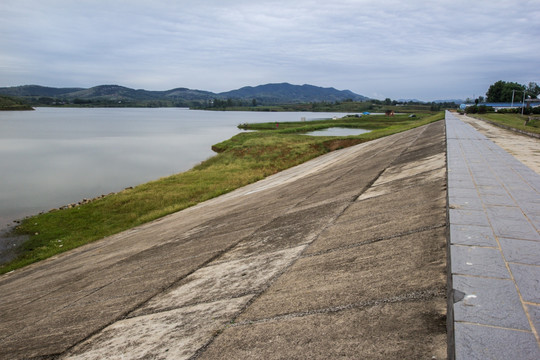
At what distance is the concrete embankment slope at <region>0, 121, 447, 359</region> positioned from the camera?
358 centimetres

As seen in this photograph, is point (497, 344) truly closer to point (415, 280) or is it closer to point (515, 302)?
point (515, 302)

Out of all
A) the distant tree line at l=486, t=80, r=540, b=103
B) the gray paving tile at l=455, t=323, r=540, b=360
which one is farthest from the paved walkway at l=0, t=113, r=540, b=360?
the distant tree line at l=486, t=80, r=540, b=103

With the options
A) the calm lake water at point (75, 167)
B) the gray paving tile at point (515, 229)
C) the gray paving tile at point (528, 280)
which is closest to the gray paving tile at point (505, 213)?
the gray paving tile at point (515, 229)

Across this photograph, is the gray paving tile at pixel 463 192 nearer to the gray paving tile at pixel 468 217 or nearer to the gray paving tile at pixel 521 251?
the gray paving tile at pixel 468 217

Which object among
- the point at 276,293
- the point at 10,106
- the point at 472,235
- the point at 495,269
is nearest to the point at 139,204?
the point at 276,293

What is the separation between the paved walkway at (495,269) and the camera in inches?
105

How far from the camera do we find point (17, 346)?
6297 millimetres

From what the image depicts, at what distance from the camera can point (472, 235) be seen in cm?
467

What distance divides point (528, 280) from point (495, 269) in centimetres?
29

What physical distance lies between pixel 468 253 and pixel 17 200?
3095 centimetres

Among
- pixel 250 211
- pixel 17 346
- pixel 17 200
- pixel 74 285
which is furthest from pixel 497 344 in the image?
pixel 17 200

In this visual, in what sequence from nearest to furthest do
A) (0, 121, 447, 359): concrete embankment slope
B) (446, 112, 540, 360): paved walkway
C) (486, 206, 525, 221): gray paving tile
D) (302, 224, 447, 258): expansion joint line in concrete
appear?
1. (446, 112, 540, 360): paved walkway
2. (0, 121, 447, 359): concrete embankment slope
3. (486, 206, 525, 221): gray paving tile
4. (302, 224, 447, 258): expansion joint line in concrete

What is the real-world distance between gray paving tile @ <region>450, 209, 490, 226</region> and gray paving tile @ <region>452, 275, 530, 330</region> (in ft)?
5.85

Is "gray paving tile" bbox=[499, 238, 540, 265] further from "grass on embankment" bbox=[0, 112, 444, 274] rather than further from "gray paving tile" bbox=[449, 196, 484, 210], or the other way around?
"grass on embankment" bbox=[0, 112, 444, 274]
